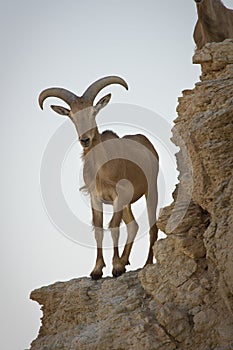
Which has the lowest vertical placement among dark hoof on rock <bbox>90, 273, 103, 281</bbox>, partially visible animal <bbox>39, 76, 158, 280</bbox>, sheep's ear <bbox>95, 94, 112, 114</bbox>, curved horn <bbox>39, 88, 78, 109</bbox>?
dark hoof on rock <bbox>90, 273, 103, 281</bbox>

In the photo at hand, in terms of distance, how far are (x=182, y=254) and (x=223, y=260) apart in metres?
0.94

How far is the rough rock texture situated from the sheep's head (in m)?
2.82

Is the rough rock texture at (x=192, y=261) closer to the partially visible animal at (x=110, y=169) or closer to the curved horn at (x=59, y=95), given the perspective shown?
the partially visible animal at (x=110, y=169)

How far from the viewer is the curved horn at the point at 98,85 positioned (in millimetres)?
13242

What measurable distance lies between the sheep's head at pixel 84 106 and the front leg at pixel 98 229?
0.96m

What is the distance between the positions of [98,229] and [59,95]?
2.43 metres

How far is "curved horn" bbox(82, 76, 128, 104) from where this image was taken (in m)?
13.2

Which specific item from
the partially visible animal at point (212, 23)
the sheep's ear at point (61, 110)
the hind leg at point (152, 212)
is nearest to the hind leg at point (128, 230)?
the hind leg at point (152, 212)

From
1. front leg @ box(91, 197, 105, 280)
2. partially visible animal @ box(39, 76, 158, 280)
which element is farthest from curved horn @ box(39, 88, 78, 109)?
front leg @ box(91, 197, 105, 280)

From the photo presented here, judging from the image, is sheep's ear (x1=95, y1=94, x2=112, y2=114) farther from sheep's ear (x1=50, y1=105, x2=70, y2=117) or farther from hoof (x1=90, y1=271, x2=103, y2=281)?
hoof (x1=90, y1=271, x2=103, y2=281)

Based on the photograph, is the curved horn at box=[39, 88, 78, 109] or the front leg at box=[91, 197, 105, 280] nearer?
the front leg at box=[91, 197, 105, 280]

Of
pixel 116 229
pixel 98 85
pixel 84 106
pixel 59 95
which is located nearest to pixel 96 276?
pixel 116 229

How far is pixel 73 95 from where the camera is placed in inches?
519

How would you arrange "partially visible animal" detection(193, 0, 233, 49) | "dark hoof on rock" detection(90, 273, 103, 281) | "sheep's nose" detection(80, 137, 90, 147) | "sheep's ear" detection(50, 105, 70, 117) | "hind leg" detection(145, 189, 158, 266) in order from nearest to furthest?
"dark hoof on rock" detection(90, 273, 103, 281) < "sheep's nose" detection(80, 137, 90, 147) < "partially visible animal" detection(193, 0, 233, 49) < "hind leg" detection(145, 189, 158, 266) < "sheep's ear" detection(50, 105, 70, 117)
